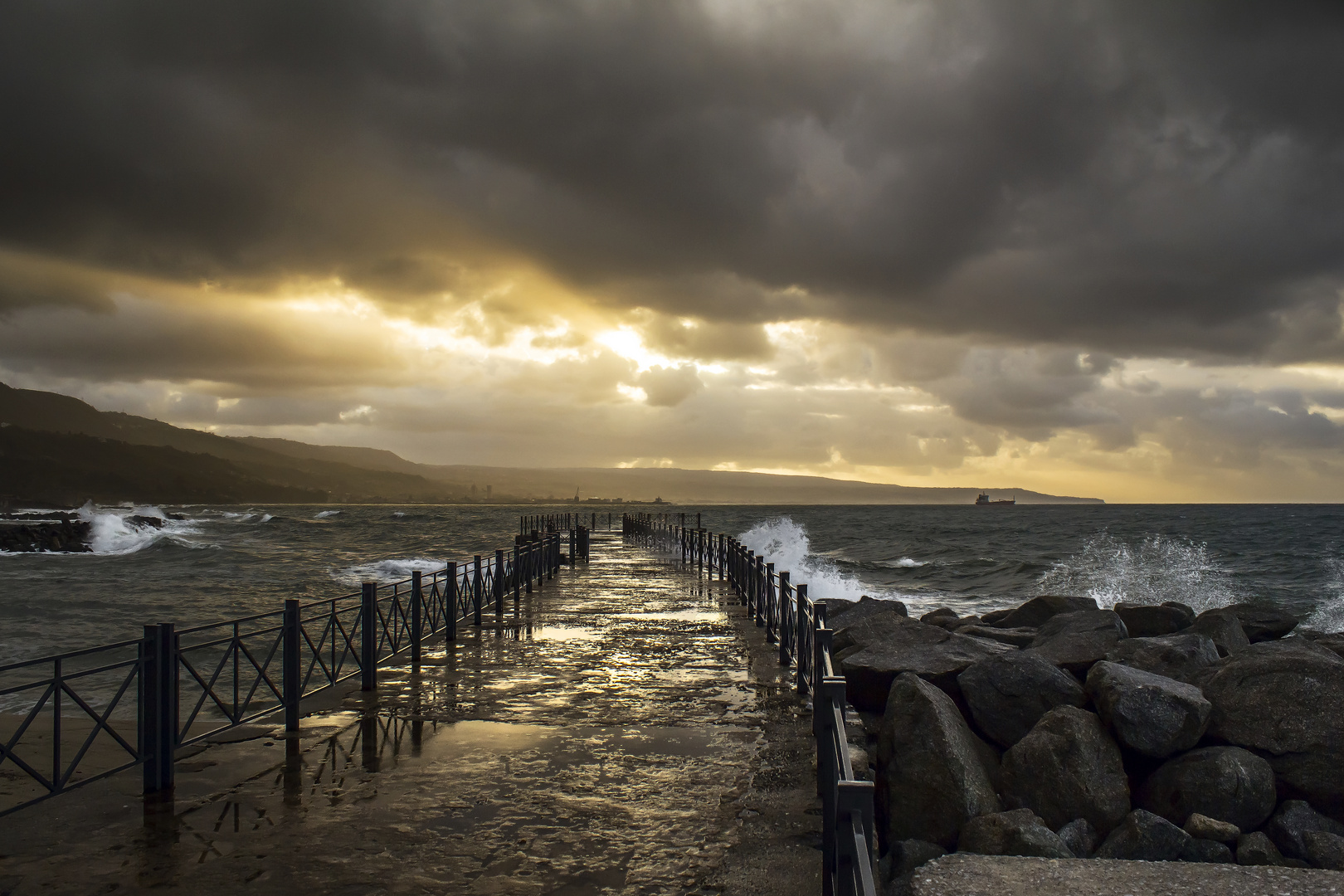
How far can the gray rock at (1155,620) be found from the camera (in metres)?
14.9

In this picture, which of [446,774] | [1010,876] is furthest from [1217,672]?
[446,774]

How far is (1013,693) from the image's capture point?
28.4 ft

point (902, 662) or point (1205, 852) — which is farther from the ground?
point (902, 662)

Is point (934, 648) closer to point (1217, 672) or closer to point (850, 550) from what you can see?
point (1217, 672)

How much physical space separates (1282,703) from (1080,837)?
8.63ft

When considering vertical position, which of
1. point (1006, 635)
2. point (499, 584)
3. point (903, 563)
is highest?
point (499, 584)

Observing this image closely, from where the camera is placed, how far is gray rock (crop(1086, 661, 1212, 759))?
7.49 m

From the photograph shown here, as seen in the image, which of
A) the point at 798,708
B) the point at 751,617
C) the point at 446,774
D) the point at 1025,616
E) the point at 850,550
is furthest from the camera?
the point at 850,550

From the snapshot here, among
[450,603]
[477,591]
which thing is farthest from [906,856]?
[477,591]

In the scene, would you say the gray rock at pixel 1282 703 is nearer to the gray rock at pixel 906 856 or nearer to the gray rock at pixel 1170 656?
the gray rock at pixel 1170 656

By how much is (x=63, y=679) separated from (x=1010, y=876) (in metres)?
6.12

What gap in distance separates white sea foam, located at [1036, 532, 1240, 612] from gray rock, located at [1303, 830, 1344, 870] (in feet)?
52.8

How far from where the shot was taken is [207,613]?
26781 millimetres

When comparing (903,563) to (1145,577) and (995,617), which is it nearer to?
(1145,577)
